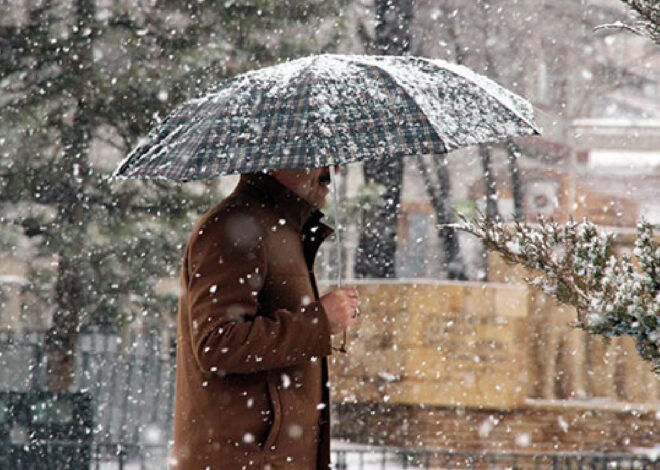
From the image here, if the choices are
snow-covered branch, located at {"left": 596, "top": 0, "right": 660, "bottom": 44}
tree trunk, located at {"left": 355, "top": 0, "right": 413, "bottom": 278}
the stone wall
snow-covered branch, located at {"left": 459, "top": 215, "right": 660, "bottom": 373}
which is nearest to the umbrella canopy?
snow-covered branch, located at {"left": 459, "top": 215, "right": 660, "bottom": 373}

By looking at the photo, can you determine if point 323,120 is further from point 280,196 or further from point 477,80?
point 477,80

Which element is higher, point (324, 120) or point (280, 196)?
point (324, 120)

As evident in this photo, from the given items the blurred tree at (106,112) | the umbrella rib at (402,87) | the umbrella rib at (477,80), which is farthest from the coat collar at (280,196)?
the blurred tree at (106,112)

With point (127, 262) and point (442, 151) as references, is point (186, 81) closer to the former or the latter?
point (127, 262)

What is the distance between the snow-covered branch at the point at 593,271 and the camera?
3.24 metres

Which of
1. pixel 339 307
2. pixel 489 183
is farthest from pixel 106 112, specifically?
pixel 339 307

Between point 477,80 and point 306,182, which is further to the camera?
point 477,80

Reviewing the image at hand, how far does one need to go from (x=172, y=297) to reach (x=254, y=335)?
8.28 m

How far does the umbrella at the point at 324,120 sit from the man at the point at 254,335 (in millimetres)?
171

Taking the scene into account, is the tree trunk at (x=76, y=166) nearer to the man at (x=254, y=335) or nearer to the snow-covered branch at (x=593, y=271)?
the man at (x=254, y=335)

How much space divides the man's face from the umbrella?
0.06 m

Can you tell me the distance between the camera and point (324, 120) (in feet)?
11.8

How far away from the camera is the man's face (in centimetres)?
371

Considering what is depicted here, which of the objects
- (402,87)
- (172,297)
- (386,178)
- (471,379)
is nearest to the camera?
(402,87)
